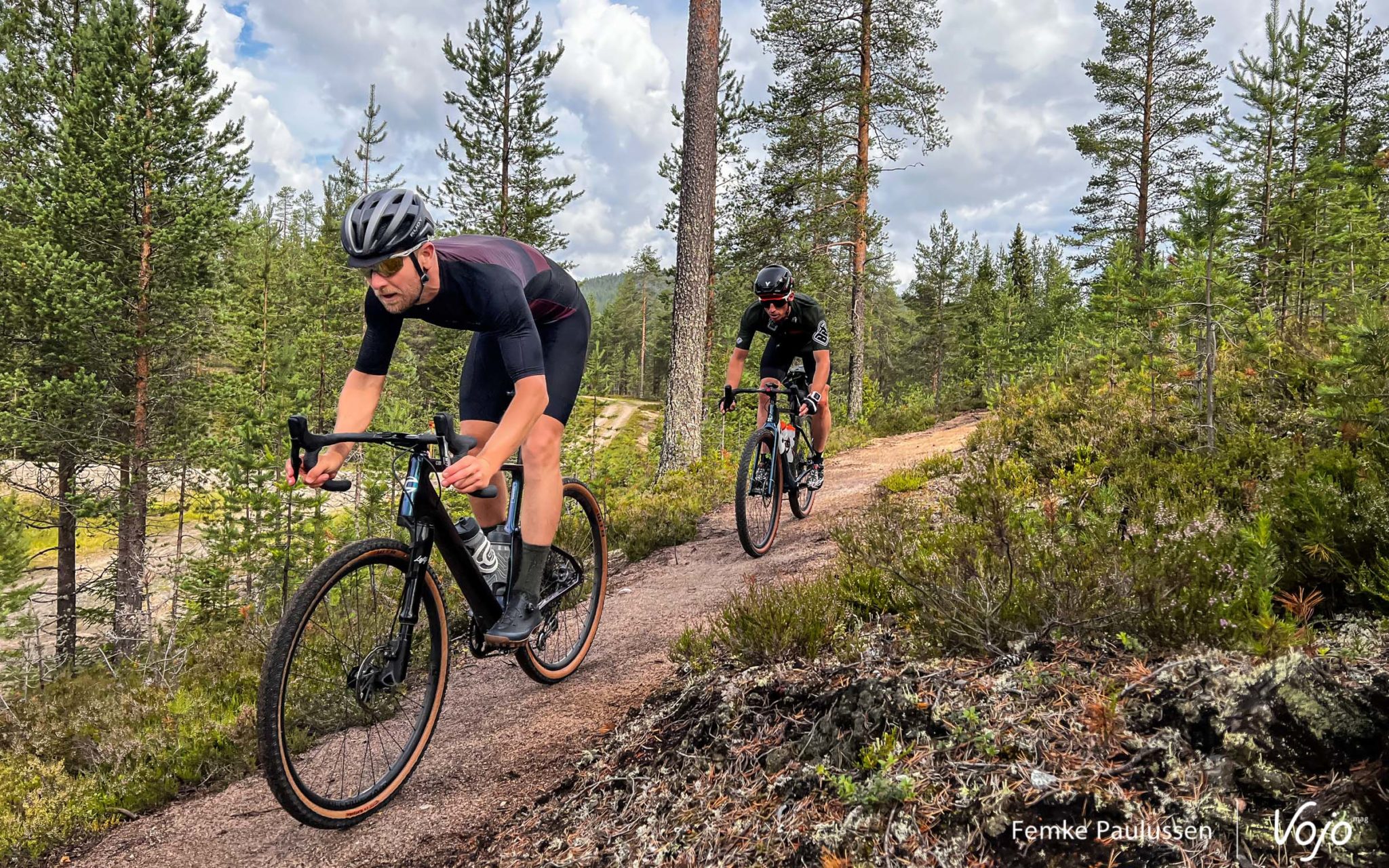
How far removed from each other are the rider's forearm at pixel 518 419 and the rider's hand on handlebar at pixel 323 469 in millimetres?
678

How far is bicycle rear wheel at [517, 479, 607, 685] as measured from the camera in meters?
3.66

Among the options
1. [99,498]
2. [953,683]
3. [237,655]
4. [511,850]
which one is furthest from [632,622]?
[99,498]

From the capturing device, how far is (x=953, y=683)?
84.1 inches

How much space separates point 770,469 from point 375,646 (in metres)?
4.01

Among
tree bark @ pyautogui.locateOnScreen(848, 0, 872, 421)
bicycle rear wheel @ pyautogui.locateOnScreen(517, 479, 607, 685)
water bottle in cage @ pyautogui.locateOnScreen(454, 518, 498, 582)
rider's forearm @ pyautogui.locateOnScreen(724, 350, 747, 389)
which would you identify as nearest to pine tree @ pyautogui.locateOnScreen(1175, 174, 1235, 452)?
rider's forearm @ pyautogui.locateOnScreen(724, 350, 747, 389)

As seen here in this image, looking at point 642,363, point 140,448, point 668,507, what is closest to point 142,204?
point 140,448

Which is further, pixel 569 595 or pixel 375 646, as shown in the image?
pixel 569 595

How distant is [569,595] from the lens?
4.51 m

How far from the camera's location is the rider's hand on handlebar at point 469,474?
7.74 ft

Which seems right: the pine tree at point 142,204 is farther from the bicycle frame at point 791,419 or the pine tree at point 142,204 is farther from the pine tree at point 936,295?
the pine tree at point 936,295

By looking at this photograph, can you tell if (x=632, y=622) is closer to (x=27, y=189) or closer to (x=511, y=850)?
(x=511, y=850)

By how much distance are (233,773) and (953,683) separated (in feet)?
12.6

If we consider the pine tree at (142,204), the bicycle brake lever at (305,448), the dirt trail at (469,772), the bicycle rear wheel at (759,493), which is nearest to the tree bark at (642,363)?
the pine tree at (142,204)

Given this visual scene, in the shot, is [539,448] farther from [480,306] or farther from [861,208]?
[861,208]
